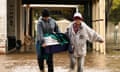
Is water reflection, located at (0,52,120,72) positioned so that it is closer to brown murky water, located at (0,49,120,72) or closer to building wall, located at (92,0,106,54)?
brown murky water, located at (0,49,120,72)

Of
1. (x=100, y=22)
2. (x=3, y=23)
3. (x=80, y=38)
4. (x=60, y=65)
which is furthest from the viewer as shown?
(x=100, y=22)

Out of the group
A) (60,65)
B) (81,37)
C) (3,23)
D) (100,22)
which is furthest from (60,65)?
(100,22)

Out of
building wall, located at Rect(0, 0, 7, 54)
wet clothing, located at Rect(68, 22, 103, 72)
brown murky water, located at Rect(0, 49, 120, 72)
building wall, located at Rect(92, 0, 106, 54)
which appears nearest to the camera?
wet clothing, located at Rect(68, 22, 103, 72)

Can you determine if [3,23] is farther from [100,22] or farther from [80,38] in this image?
[80,38]

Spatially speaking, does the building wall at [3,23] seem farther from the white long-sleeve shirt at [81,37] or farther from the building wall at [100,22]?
the white long-sleeve shirt at [81,37]

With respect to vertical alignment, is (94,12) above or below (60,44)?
above

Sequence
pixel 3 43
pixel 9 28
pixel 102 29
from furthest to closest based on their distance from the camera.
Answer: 1. pixel 9 28
2. pixel 102 29
3. pixel 3 43

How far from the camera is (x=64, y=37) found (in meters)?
10.6

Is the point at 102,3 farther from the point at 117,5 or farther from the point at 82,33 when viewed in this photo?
the point at 117,5

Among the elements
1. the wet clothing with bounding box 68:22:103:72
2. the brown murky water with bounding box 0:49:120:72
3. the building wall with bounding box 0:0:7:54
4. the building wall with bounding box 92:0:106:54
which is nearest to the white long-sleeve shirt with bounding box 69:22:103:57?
the wet clothing with bounding box 68:22:103:72

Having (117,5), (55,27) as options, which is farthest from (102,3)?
(117,5)

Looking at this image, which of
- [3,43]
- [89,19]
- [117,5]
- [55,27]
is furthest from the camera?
[117,5]

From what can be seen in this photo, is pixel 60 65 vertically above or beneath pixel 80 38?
beneath

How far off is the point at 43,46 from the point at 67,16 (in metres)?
34.7
